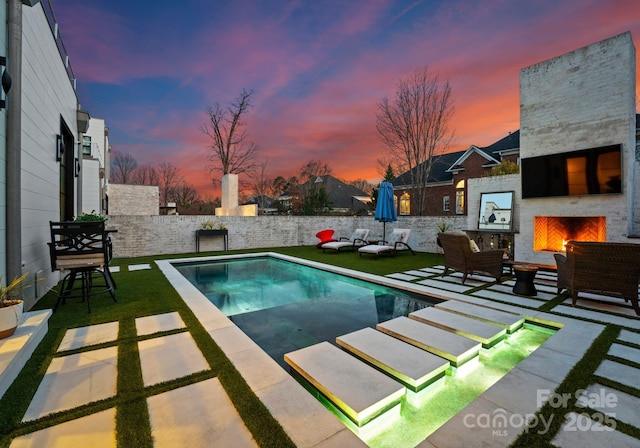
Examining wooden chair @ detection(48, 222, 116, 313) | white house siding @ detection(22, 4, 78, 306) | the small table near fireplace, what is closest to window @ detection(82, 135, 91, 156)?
white house siding @ detection(22, 4, 78, 306)

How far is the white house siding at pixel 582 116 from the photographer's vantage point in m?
6.41

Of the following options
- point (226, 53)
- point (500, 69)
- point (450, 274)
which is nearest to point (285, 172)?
point (226, 53)

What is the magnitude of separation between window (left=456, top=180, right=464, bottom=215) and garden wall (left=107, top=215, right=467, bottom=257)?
9.01 m

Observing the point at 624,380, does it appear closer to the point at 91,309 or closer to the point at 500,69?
the point at 91,309

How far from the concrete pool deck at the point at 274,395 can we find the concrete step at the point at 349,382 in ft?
0.46

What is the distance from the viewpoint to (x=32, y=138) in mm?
3891

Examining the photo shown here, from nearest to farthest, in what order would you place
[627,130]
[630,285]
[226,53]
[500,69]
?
1. [630,285]
2. [627,130]
3. [500,69]
4. [226,53]

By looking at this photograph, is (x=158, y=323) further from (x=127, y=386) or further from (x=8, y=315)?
(x=127, y=386)

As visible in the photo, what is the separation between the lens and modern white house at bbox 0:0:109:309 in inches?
127

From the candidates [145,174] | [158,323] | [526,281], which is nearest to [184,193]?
[145,174]

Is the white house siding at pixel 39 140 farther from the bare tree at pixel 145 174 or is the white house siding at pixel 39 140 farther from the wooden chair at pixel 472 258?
the bare tree at pixel 145 174

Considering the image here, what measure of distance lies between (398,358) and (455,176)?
19.9 metres

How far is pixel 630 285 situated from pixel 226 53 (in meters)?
12.8

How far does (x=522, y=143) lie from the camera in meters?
8.19
